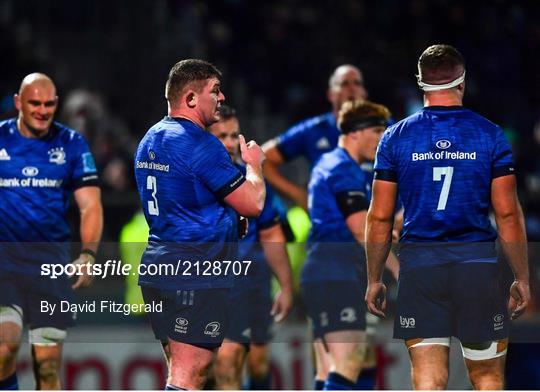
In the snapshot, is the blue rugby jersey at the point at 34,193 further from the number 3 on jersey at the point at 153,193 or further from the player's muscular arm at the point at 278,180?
the player's muscular arm at the point at 278,180

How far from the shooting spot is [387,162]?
280 inches

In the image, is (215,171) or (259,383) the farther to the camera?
(259,383)

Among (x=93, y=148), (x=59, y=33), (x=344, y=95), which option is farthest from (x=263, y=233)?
(x=59, y=33)

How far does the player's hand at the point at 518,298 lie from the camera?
279 inches

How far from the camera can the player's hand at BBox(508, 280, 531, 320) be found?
23.3 feet

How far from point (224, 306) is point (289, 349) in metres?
4.45

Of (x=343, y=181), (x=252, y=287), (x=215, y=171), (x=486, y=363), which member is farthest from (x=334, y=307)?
(x=215, y=171)

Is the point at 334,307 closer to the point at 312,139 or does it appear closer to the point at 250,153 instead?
the point at 312,139

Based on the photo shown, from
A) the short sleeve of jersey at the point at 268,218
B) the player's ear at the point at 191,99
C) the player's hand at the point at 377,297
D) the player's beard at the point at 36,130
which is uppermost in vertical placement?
the player's ear at the point at 191,99

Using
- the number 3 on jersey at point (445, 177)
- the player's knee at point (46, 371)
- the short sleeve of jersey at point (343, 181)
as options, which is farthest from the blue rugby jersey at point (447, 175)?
the player's knee at point (46, 371)

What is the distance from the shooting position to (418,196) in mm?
7059

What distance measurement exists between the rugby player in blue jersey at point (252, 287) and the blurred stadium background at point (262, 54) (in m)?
3.40

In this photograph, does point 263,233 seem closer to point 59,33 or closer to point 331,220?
point 331,220

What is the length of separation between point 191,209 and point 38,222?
181 centimetres
